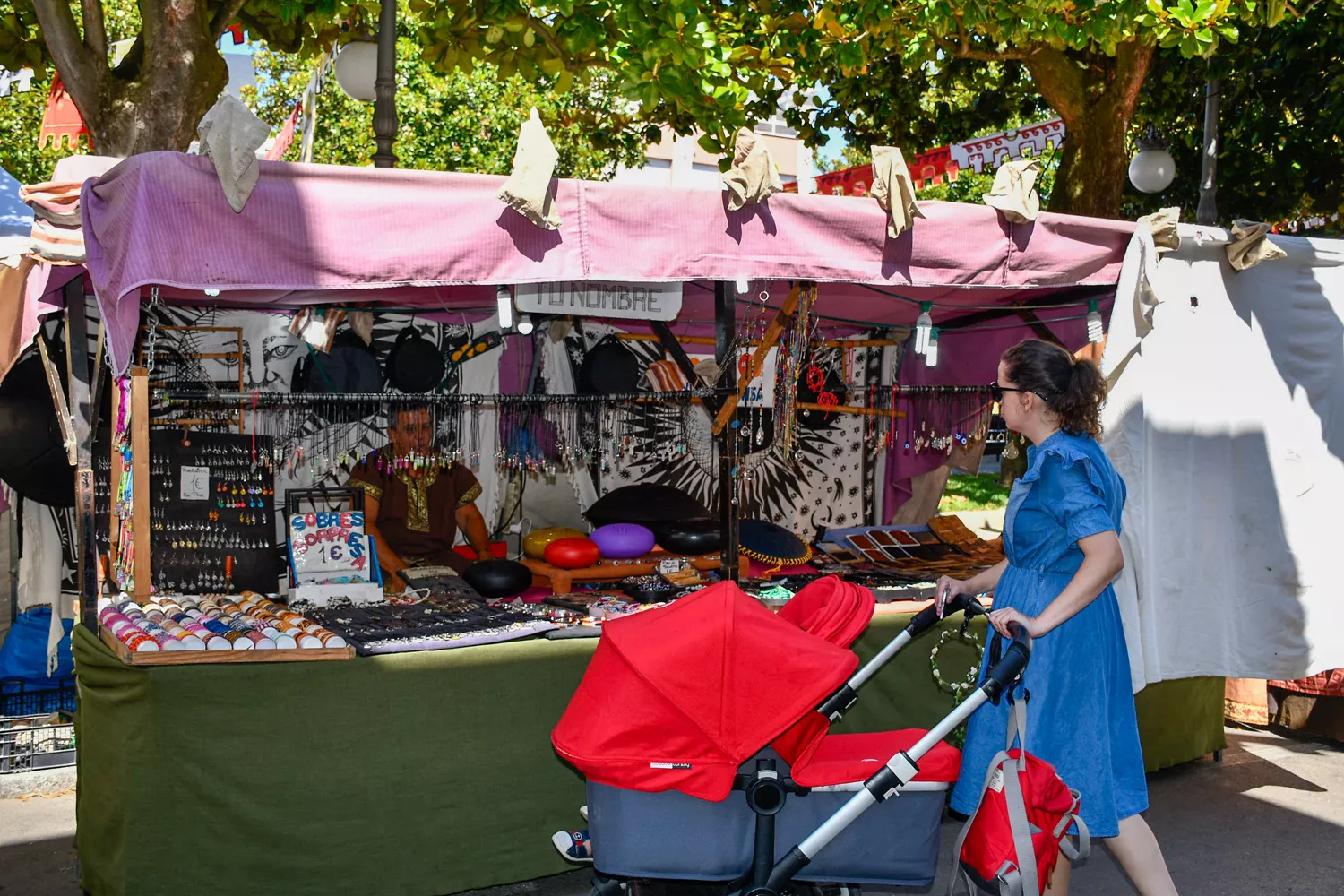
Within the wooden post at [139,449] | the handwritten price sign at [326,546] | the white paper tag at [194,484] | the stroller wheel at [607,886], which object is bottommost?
the stroller wheel at [607,886]

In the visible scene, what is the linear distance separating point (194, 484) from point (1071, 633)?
405 centimetres

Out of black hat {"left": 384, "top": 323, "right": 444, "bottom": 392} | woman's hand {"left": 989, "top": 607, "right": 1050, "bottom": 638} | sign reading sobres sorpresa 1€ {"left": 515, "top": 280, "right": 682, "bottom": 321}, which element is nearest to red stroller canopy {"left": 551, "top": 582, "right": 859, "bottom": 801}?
woman's hand {"left": 989, "top": 607, "right": 1050, "bottom": 638}

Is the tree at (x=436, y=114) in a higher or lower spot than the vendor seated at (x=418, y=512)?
higher

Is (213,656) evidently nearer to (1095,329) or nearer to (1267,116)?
(1095,329)

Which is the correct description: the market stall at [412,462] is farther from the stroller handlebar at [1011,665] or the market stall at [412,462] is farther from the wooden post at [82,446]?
the stroller handlebar at [1011,665]

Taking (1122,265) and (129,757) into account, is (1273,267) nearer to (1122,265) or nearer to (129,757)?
(1122,265)

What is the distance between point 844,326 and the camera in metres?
7.43

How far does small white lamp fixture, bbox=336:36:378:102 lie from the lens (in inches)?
305

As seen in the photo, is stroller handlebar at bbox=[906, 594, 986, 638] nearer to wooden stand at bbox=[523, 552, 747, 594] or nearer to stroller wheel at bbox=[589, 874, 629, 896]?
stroller wheel at bbox=[589, 874, 629, 896]

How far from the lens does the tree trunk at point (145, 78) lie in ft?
19.5

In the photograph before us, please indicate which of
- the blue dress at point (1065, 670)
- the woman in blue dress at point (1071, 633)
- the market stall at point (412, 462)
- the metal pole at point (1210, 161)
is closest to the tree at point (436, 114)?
the metal pole at point (1210, 161)

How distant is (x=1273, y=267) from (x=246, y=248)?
444 centimetres

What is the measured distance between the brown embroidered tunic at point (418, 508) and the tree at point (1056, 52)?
3.99 metres

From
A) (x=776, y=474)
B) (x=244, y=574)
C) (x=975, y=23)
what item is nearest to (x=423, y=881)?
(x=244, y=574)
